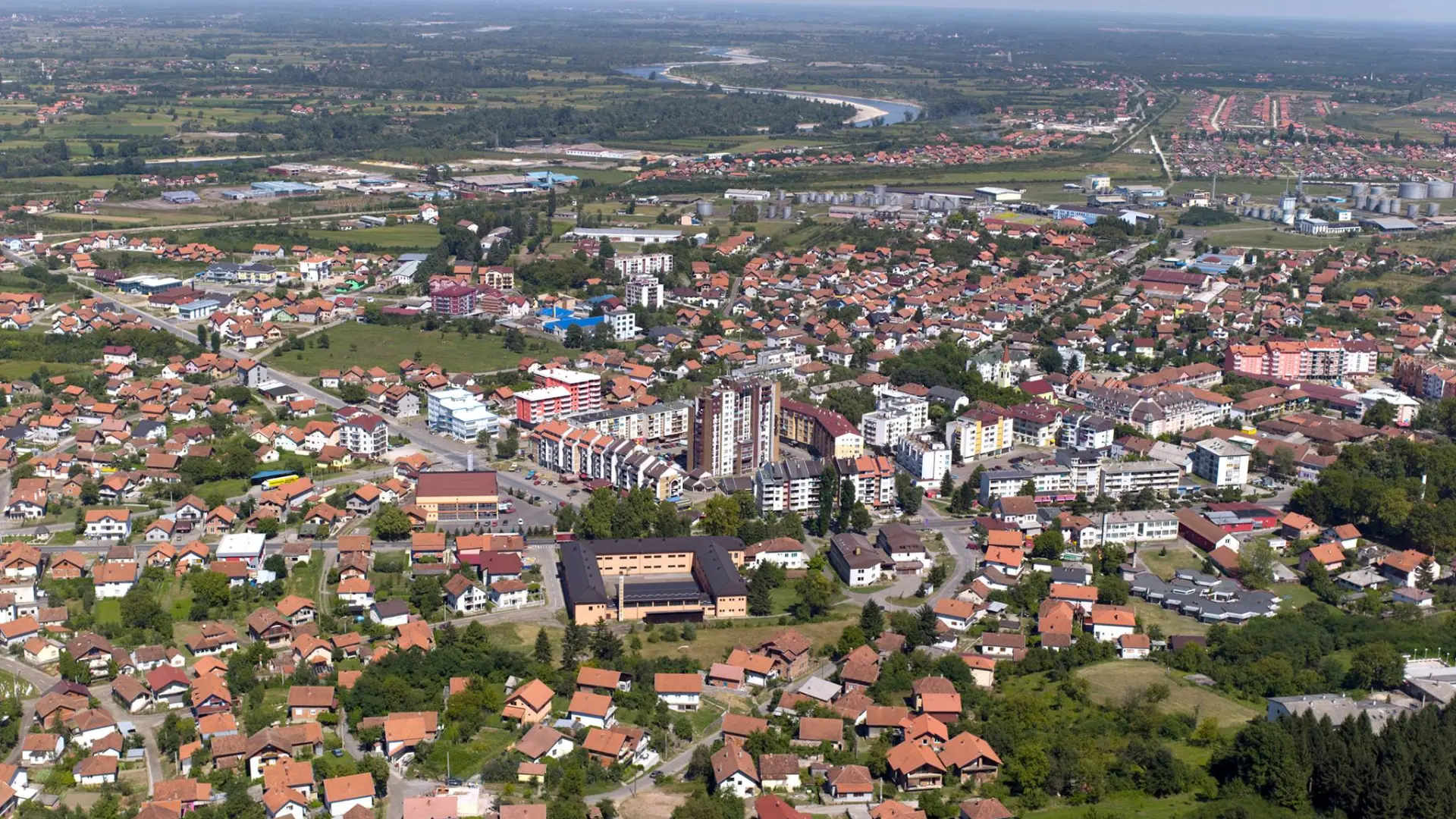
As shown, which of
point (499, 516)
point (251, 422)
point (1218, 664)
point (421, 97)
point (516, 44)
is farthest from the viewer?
point (516, 44)

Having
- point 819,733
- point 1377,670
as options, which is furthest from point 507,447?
point 1377,670

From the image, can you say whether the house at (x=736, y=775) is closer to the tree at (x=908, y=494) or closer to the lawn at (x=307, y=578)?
the lawn at (x=307, y=578)

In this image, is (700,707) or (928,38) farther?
→ (928,38)

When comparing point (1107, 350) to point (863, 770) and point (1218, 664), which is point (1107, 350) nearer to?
point (1218, 664)

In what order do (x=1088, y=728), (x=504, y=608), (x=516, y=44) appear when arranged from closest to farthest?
(x=1088, y=728), (x=504, y=608), (x=516, y=44)

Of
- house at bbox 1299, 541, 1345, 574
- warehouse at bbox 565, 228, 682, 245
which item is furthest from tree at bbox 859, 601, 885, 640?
warehouse at bbox 565, 228, 682, 245

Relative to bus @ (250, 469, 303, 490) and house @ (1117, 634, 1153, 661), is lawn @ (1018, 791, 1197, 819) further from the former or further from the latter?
bus @ (250, 469, 303, 490)

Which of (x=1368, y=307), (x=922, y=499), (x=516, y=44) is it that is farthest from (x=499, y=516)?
(x=516, y=44)

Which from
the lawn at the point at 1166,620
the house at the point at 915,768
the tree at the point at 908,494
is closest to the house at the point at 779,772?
the house at the point at 915,768
